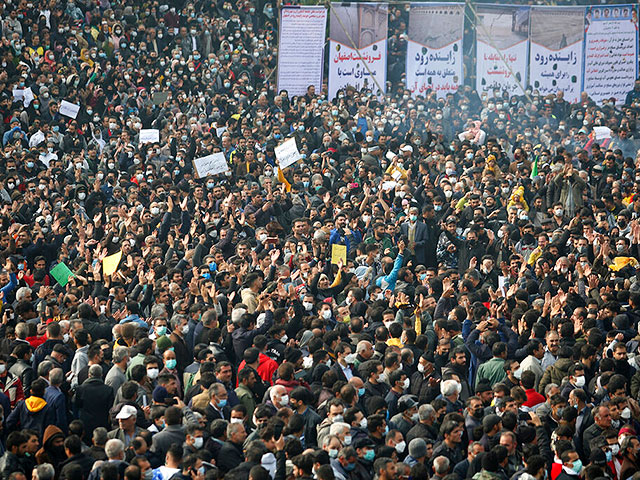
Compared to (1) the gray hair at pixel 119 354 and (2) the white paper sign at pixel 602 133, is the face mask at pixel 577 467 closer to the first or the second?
(1) the gray hair at pixel 119 354

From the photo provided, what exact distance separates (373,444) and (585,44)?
19.2 meters

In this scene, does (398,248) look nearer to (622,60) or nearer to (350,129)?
(350,129)

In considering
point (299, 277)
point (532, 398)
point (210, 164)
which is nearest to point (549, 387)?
point (532, 398)

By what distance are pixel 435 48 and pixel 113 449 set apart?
1910cm

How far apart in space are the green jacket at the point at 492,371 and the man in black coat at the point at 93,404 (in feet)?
10.6

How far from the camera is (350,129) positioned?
2039 cm

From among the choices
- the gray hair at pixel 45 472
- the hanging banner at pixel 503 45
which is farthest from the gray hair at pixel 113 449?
the hanging banner at pixel 503 45

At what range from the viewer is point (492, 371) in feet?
29.9

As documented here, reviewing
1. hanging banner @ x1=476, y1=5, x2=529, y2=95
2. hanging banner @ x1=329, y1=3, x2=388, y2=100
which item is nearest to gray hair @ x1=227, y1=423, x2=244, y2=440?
hanging banner @ x1=329, y1=3, x2=388, y2=100

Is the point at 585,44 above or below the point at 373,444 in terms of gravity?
above

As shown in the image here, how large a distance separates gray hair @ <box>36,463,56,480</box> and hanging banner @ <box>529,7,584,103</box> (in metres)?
19.7

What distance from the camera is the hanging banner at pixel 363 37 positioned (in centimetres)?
2414

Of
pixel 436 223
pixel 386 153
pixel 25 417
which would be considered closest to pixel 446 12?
pixel 386 153

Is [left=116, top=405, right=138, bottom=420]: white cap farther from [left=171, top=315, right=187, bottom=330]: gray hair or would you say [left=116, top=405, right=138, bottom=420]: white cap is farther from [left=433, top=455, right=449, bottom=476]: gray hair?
[left=433, top=455, right=449, bottom=476]: gray hair
